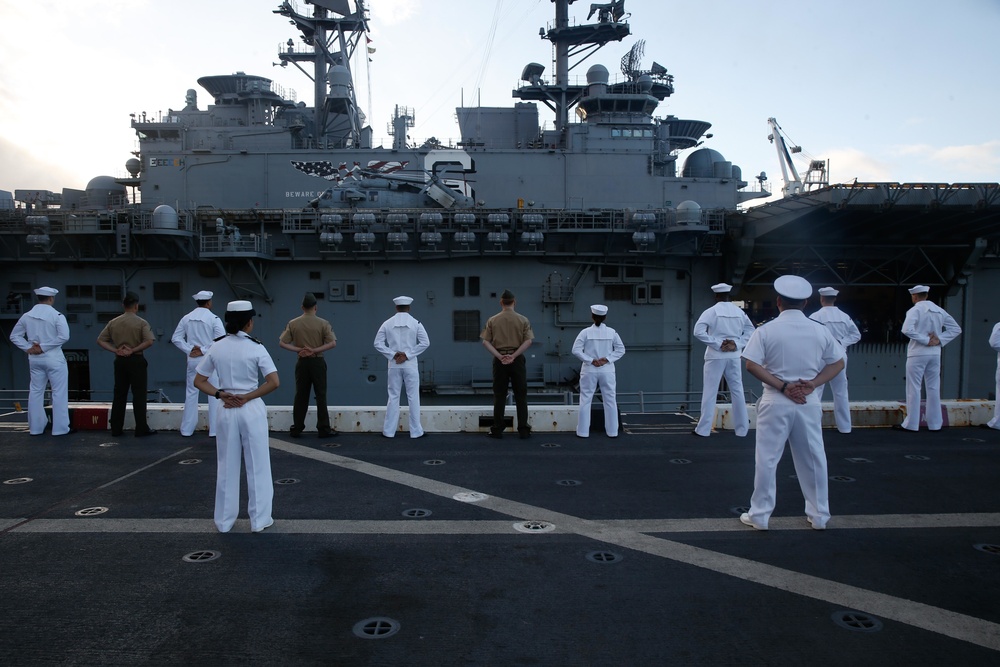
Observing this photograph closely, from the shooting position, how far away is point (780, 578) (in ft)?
13.3

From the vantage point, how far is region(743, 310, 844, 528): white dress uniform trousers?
4832 mm

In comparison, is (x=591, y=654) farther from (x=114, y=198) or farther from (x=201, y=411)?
(x=114, y=198)

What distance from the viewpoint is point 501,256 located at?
20484 millimetres

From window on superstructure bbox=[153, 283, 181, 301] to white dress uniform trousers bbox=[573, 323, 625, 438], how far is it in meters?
16.7

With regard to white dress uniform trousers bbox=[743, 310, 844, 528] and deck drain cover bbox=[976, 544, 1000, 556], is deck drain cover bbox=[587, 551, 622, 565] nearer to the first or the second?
white dress uniform trousers bbox=[743, 310, 844, 528]

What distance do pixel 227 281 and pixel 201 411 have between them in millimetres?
12051

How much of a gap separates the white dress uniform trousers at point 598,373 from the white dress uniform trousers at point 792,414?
367cm

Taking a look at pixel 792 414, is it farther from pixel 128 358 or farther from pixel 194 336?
pixel 128 358

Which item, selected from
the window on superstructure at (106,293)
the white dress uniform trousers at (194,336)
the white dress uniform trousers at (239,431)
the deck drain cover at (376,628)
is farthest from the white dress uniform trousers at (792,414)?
the window on superstructure at (106,293)

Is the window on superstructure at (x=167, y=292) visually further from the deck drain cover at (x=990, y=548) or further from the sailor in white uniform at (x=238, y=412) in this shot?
the deck drain cover at (x=990, y=548)

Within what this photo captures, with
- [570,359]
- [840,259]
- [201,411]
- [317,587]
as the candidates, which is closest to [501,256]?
[570,359]

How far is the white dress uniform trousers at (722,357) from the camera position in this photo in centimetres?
883

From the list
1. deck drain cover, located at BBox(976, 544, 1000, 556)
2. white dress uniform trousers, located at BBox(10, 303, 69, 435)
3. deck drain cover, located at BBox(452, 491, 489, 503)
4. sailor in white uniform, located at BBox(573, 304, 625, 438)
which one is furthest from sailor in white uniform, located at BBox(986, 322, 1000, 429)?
white dress uniform trousers, located at BBox(10, 303, 69, 435)

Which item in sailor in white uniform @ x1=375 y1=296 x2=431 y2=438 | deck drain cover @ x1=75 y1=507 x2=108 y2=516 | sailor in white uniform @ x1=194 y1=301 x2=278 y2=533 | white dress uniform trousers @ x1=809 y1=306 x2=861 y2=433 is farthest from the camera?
white dress uniform trousers @ x1=809 y1=306 x2=861 y2=433
